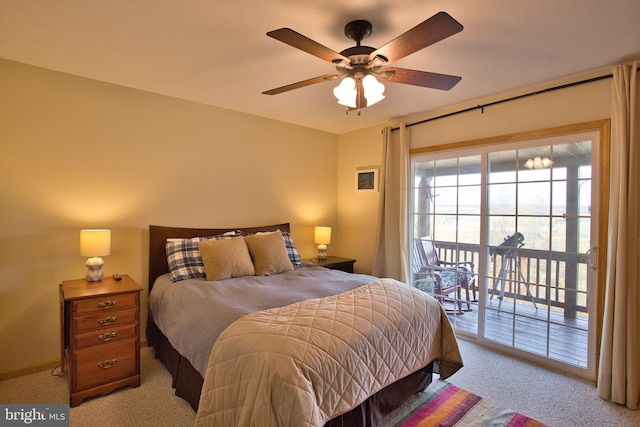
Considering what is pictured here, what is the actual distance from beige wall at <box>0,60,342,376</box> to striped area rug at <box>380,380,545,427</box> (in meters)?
2.49

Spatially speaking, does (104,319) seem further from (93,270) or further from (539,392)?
(539,392)

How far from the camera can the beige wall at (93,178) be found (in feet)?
8.05

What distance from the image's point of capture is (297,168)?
4.23m

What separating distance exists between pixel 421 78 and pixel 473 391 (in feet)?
7.54

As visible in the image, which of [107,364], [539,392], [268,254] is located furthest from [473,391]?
[107,364]

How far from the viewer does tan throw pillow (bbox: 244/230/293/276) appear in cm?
299

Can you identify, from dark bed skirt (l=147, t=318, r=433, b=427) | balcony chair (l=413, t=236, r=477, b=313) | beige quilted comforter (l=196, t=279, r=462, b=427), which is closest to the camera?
beige quilted comforter (l=196, t=279, r=462, b=427)

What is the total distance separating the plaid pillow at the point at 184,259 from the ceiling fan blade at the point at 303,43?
2.04m

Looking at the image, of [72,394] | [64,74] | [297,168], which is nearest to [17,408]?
[72,394]

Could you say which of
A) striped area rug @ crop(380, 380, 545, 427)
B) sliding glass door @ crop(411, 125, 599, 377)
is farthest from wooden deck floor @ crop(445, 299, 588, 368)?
striped area rug @ crop(380, 380, 545, 427)

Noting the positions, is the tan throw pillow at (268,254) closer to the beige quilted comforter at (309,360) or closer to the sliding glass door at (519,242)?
the beige quilted comforter at (309,360)

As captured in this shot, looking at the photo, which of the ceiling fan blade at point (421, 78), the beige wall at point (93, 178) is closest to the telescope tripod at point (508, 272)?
the ceiling fan blade at point (421, 78)

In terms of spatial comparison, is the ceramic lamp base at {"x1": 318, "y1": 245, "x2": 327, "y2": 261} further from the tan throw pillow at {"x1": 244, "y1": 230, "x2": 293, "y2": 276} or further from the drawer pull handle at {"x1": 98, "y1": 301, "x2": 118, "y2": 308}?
the drawer pull handle at {"x1": 98, "y1": 301, "x2": 118, "y2": 308}

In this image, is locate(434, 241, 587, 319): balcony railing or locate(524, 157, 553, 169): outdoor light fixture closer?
locate(434, 241, 587, 319): balcony railing
